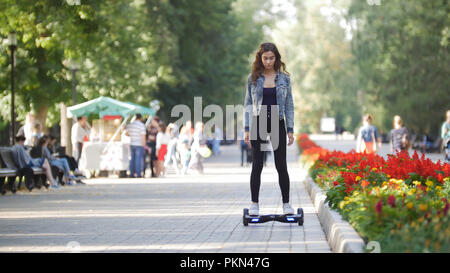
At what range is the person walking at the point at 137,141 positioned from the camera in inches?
981

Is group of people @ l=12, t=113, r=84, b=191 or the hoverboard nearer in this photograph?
the hoverboard

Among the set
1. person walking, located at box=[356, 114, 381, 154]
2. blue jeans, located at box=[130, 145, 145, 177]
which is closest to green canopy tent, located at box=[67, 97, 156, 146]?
Result: blue jeans, located at box=[130, 145, 145, 177]

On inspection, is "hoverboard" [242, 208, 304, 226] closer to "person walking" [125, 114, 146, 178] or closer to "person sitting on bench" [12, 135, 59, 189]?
"person sitting on bench" [12, 135, 59, 189]

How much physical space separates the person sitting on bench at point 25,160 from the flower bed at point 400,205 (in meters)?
8.90

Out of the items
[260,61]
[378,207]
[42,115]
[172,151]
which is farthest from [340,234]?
[42,115]

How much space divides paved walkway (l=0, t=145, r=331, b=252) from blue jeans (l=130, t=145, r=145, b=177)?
6.08 metres

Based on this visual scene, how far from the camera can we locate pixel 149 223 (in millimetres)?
11430

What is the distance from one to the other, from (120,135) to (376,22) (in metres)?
24.8

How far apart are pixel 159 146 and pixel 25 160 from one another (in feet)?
28.5

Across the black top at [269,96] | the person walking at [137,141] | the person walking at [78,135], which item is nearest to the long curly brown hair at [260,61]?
the black top at [269,96]

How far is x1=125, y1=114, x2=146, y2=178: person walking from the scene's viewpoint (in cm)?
2492

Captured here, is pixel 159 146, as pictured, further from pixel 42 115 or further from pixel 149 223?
pixel 149 223

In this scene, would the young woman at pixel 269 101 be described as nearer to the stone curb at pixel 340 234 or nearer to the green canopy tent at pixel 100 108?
the stone curb at pixel 340 234
